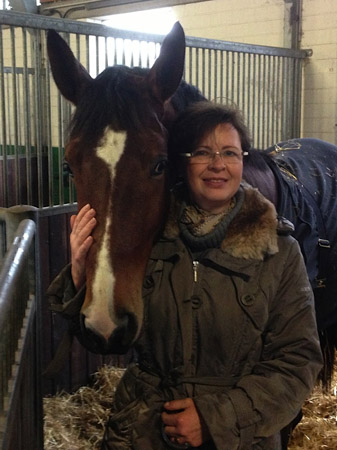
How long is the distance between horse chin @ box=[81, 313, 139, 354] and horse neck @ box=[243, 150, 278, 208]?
0.69 metres

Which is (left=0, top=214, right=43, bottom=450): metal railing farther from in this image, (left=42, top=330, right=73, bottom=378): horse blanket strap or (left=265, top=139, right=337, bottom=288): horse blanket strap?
(left=265, top=139, right=337, bottom=288): horse blanket strap

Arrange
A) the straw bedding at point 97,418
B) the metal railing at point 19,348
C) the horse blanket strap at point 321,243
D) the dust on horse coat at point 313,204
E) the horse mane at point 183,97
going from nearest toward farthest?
the metal railing at point 19,348 → the horse mane at point 183,97 → the dust on horse coat at point 313,204 → the horse blanket strap at point 321,243 → the straw bedding at point 97,418

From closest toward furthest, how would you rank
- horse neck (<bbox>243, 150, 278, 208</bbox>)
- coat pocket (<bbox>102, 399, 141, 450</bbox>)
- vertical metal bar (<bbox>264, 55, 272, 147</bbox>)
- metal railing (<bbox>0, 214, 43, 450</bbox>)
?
metal railing (<bbox>0, 214, 43, 450</bbox>) < coat pocket (<bbox>102, 399, 141, 450</bbox>) < horse neck (<bbox>243, 150, 278, 208</bbox>) < vertical metal bar (<bbox>264, 55, 272, 147</bbox>)

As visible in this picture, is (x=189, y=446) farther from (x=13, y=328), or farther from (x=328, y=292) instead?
(x=328, y=292)

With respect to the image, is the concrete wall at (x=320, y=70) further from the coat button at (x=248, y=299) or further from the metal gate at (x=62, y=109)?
the coat button at (x=248, y=299)

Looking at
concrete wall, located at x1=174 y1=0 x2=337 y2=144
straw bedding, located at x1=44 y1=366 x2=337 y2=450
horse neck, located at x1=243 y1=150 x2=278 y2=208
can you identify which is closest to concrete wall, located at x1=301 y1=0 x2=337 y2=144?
concrete wall, located at x1=174 y1=0 x2=337 y2=144

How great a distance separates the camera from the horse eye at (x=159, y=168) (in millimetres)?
1269

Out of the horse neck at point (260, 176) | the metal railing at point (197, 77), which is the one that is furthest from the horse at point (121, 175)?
the metal railing at point (197, 77)

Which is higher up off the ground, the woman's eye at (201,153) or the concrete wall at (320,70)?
the concrete wall at (320,70)

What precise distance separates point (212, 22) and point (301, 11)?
3.20 ft

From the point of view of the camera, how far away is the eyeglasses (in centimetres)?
118

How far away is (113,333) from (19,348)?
0.78 feet

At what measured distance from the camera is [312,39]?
4.53 metres

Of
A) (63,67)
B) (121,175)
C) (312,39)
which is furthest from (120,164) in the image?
(312,39)
